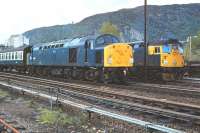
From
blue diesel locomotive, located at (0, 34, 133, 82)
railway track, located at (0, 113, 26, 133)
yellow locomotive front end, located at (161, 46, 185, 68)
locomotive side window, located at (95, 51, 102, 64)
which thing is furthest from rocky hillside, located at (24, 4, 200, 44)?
railway track, located at (0, 113, 26, 133)

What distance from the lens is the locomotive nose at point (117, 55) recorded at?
25.3 metres

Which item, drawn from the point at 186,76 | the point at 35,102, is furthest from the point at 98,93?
the point at 186,76

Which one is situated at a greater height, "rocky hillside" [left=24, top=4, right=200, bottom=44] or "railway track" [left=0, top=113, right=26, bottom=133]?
"rocky hillside" [left=24, top=4, right=200, bottom=44]

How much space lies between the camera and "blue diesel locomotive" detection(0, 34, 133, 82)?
83.8 ft

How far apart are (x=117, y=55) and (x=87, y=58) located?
2.35m

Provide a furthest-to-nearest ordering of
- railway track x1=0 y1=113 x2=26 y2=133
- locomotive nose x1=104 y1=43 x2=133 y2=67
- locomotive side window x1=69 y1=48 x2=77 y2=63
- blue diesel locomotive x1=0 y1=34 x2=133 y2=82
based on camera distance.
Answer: locomotive side window x1=69 y1=48 x2=77 y2=63 < blue diesel locomotive x1=0 y1=34 x2=133 y2=82 < locomotive nose x1=104 y1=43 x2=133 y2=67 < railway track x1=0 y1=113 x2=26 y2=133

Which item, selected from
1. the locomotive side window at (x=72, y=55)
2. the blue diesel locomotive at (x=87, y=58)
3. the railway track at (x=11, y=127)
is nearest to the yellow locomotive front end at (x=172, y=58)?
the blue diesel locomotive at (x=87, y=58)

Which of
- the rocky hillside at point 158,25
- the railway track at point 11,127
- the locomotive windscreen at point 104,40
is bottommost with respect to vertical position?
the railway track at point 11,127

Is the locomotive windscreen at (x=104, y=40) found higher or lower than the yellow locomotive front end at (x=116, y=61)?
higher

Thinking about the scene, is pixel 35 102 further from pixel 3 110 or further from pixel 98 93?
pixel 98 93

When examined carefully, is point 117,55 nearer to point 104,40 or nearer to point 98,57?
point 98,57

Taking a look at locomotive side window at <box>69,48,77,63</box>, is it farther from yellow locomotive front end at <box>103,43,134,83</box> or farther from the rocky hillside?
the rocky hillside

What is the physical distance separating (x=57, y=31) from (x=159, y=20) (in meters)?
45.2

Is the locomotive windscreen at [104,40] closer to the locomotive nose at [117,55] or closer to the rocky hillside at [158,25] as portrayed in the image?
the locomotive nose at [117,55]
